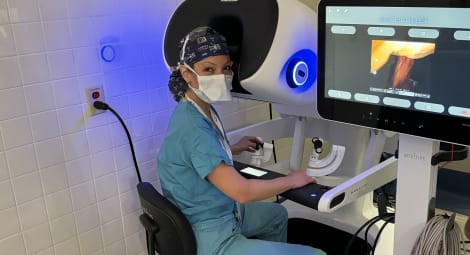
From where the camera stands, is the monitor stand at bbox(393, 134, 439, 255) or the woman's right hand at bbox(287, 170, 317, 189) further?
the woman's right hand at bbox(287, 170, 317, 189)

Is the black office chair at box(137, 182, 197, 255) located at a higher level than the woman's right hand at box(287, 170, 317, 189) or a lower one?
lower

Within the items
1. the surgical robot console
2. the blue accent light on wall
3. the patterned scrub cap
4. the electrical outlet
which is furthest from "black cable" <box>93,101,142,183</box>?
the blue accent light on wall

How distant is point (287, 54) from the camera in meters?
1.34

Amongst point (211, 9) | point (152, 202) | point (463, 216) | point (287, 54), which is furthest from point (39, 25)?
point (463, 216)

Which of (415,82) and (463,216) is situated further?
(463,216)

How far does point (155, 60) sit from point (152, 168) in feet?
1.50

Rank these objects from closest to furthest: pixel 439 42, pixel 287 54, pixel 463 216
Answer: pixel 439 42
pixel 287 54
pixel 463 216

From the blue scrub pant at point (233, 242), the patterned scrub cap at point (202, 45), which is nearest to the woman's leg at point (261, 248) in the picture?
the blue scrub pant at point (233, 242)

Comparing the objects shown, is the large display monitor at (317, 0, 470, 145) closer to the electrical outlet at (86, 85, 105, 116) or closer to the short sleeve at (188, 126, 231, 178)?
the short sleeve at (188, 126, 231, 178)

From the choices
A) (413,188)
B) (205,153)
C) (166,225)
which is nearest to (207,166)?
(205,153)

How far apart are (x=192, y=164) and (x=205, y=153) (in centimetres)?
8

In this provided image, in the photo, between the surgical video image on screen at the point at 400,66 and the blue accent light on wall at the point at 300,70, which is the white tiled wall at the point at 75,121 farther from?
the surgical video image on screen at the point at 400,66

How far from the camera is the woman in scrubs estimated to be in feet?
4.61

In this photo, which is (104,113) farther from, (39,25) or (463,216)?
(463,216)
